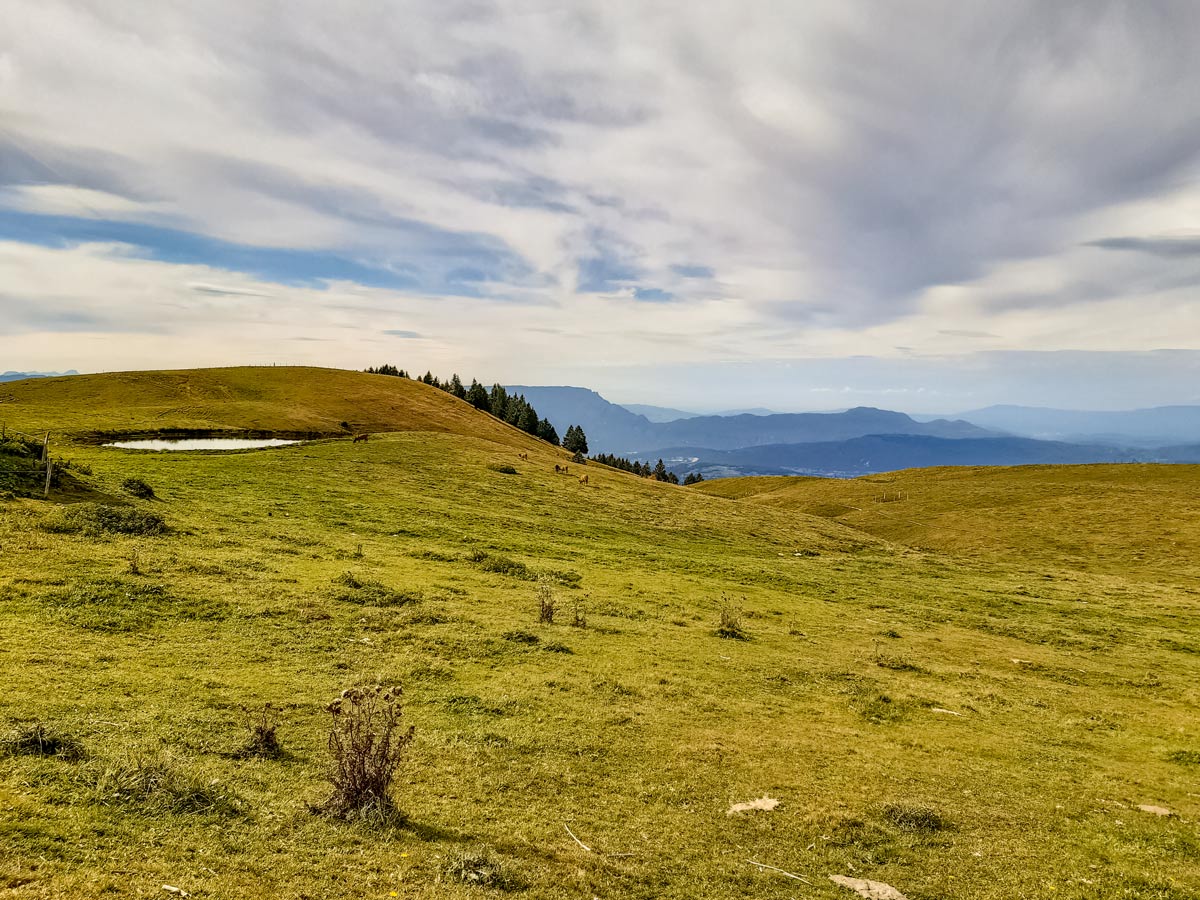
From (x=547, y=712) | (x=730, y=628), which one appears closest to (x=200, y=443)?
(x=730, y=628)

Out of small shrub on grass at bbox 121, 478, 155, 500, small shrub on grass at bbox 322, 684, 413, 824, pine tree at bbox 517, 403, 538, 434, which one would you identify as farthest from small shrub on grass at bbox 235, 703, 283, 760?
pine tree at bbox 517, 403, 538, 434

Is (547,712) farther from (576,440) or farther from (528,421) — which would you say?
(528,421)

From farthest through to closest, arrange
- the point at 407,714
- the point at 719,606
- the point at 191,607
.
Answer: the point at 719,606
the point at 191,607
the point at 407,714

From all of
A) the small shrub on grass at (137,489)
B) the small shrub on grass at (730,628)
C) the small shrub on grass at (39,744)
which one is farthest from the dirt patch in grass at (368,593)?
the small shrub on grass at (137,489)

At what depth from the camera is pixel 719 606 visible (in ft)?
89.4

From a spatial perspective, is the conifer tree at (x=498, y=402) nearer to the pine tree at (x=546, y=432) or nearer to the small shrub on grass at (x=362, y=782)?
the pine tree at (x=546, y=432)

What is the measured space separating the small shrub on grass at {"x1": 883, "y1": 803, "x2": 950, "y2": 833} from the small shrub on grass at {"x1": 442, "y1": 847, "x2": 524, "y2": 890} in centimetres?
729

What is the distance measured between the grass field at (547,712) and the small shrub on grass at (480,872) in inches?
1.9

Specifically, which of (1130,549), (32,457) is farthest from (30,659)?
(1130,549)

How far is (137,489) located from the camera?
2695 centimetres

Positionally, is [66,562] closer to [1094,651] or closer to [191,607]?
[191,607]

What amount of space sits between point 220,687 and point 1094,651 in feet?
110

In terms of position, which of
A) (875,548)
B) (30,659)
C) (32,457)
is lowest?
(875,548)

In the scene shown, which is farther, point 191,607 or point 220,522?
point 220,522
